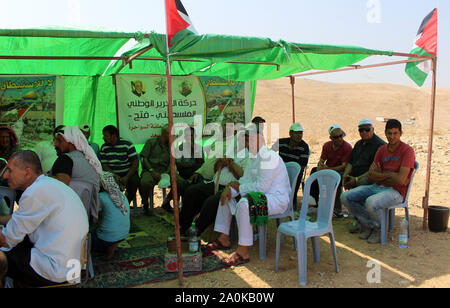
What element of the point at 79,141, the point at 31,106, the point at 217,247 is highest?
the point at 31,106

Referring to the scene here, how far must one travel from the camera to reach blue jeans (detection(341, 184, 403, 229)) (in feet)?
15.8

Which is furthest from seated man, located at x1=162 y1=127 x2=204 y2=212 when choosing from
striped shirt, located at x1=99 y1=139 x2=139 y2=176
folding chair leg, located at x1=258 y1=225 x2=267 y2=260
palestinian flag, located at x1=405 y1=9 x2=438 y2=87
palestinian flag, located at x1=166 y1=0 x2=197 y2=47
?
palestinian flag, located at x1=405 y1=9 x2=438 y2=87

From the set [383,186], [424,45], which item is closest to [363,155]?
[383,186]

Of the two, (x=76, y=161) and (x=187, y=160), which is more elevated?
(x=76, y=161)

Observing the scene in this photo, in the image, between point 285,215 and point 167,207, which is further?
point 167,207

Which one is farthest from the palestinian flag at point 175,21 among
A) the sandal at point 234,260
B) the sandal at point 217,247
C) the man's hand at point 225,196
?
the sandal at point 217,247

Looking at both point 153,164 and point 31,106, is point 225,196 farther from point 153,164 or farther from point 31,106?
point 31,106

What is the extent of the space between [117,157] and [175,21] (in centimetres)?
360

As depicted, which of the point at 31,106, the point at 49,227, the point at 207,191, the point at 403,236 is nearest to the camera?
the point at 49,227

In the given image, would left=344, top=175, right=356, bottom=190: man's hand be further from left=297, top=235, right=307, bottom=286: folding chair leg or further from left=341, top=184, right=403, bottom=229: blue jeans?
left=297, top=235, right=307, bottom=286: folding chair leg

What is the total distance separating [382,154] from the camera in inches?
201

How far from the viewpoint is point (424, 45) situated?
17.2ft

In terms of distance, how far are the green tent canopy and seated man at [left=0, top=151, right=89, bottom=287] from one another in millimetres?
A: 1295

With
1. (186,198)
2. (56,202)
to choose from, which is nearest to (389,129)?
(186,198)
